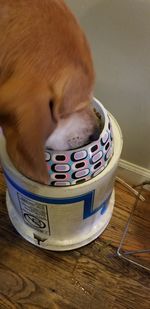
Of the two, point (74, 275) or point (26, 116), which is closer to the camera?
point (26, 116)

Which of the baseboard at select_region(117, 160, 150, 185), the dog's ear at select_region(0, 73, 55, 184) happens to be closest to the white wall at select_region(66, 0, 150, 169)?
the baseboard at select_region(117, 160, 150, 185)

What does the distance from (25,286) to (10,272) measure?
2.4 inches

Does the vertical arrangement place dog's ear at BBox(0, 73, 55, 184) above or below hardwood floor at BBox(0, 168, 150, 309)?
above

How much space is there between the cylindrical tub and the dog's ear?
0.67 feet

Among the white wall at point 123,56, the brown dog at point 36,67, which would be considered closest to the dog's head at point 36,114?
the brown dog at point 36,67

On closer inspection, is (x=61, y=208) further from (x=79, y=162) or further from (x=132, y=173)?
(x=132, y=173)

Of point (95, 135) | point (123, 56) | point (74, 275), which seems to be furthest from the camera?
point (74, 275)

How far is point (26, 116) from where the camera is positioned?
0.63 meters

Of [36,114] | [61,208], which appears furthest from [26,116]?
[61,208]

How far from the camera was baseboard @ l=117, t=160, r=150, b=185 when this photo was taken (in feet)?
4.10

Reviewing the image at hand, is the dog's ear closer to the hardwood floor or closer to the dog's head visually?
the dog's head

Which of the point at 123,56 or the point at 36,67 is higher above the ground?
the point at 36,67

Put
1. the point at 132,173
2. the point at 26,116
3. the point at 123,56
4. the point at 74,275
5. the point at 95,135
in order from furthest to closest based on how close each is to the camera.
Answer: the point at 132,173
the point at 74,275
the point at 123,56
the point at 95,135
the point at 26,116

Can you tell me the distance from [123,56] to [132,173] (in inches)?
16.9
